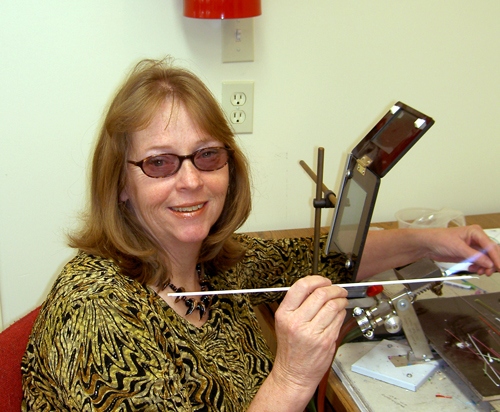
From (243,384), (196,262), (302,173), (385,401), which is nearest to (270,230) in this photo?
(302,173)

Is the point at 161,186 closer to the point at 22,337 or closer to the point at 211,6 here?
the point at 22,337

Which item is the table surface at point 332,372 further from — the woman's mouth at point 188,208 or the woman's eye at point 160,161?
the woman's eye at point 160,161

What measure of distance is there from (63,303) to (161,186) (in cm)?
29

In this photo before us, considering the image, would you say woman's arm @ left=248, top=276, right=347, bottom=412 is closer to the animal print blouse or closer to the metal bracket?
the animal print blouse

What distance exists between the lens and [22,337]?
98 cm

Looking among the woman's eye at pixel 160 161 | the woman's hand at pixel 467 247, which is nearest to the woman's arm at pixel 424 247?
the woman's hand at pixel 467 247

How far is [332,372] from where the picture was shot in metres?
1.06

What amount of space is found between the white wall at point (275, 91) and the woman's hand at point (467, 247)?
0.47 meters

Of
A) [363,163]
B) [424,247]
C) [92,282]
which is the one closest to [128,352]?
[92,282]

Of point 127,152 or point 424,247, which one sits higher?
point 127,152

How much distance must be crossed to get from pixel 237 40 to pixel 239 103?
0.19 m

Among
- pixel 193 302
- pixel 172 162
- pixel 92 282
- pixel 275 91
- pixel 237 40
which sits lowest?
pixel 193 302

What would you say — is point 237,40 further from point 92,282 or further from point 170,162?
point 92,282

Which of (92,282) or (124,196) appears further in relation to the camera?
(124,196)
